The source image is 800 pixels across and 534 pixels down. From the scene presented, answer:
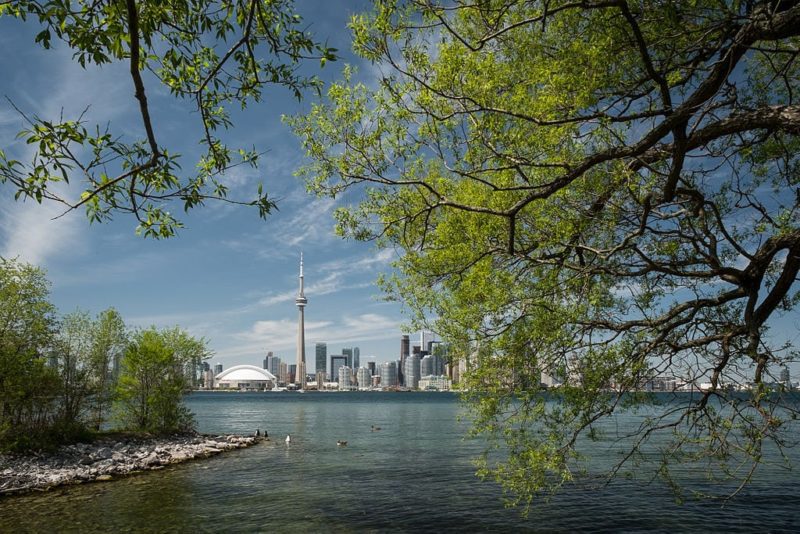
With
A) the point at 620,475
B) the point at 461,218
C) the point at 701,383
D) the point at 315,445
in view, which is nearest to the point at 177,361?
the point at 315,445

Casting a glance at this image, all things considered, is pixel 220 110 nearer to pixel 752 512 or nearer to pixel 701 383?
pixel 701 383

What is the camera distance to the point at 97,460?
30125mm

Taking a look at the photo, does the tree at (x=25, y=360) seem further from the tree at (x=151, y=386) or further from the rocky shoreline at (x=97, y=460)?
the tree at (x=151, y=386)

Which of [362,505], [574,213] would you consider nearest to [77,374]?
[362,505]

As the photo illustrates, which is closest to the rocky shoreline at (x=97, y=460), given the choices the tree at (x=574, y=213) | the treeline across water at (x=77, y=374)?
the treeline across water at (x=77, y=374)

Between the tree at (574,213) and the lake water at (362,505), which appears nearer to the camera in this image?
the tree at (574,213)

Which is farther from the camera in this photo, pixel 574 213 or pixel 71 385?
pixel 71 385

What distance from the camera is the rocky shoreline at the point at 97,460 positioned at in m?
24.6

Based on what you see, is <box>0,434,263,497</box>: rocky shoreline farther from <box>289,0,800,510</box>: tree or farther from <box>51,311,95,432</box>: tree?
<box>289,0,800,510</box>: tree

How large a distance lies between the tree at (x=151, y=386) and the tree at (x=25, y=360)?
9484 mm

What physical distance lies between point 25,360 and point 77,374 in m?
5.78

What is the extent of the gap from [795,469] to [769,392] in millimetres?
30290

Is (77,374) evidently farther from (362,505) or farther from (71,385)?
(362,505)

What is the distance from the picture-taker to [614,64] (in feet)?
33.0
